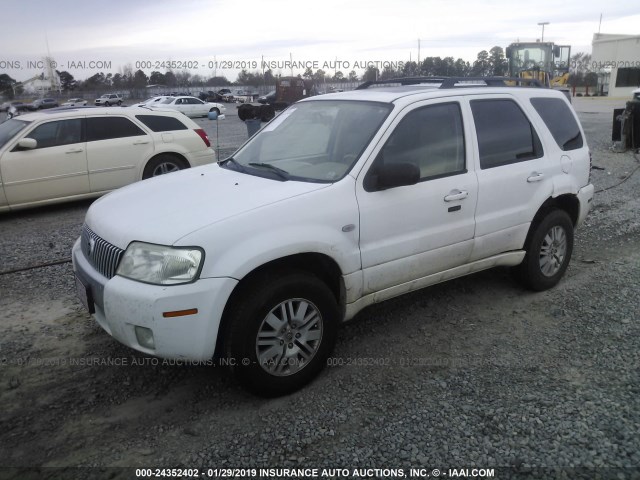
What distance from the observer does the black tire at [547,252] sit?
4.69 meters

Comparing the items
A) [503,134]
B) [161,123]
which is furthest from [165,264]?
[161,123]

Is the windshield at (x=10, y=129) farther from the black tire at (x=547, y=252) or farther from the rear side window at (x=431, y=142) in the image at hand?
the black tire at (x=547, y=252)

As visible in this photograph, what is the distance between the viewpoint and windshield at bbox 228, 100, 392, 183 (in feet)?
12.3

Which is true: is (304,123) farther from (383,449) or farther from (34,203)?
(34,203)

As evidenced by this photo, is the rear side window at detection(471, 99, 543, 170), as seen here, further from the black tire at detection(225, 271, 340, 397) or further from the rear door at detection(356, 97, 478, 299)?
the black tire at detection(225, 271, 340, 397)

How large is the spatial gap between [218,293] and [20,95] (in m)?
74.3

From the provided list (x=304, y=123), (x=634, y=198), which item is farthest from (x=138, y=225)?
(x=634, y=198)

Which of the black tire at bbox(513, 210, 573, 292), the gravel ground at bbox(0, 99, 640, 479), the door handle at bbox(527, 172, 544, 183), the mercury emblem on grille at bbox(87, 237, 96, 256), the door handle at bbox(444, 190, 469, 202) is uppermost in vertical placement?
the door handle at bbox(527, 172, 544, 183)

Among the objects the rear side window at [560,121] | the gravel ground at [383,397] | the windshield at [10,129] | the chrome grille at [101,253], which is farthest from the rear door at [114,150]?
the rear side window at [560,121]

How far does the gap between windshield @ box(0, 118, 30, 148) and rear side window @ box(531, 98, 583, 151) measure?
716 cm

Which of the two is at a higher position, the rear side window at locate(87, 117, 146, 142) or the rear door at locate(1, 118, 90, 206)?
the rear side window at locate(87, 117, 146, 142)

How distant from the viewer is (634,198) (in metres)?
8.80

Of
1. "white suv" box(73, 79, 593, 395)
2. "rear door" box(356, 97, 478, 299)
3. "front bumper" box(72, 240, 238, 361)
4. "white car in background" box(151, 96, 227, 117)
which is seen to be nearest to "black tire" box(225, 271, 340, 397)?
"white suv" box(73, 79, 593, 395)

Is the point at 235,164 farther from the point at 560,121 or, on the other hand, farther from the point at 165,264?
the point at 560,121
